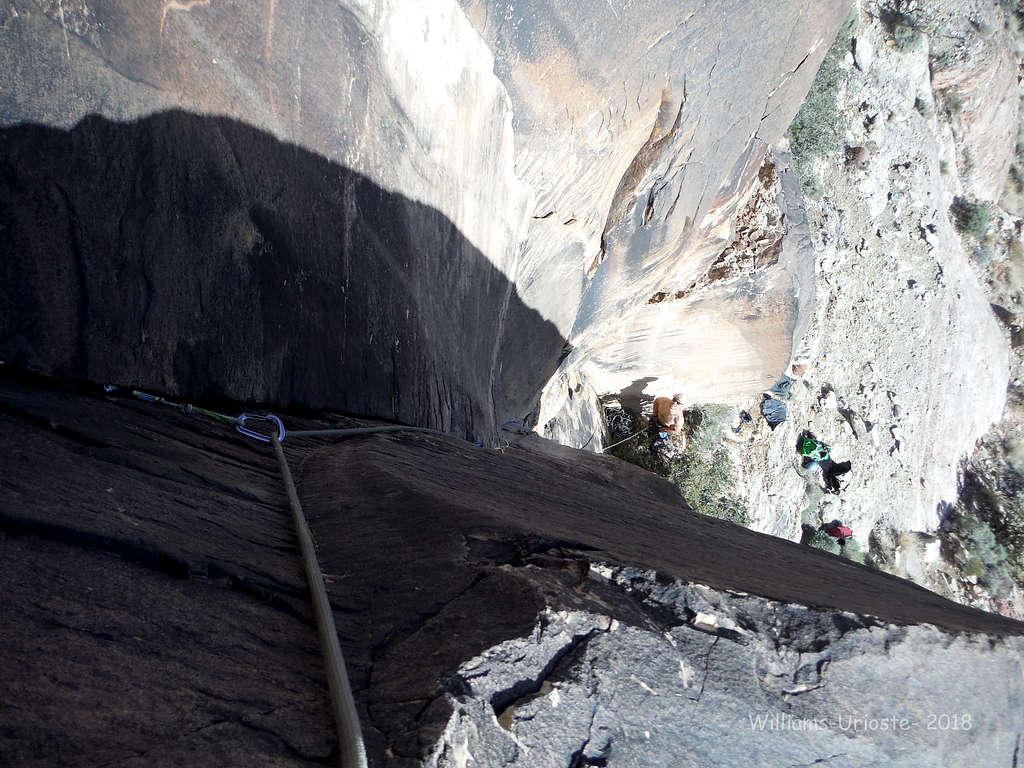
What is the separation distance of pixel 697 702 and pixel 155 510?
1.00m

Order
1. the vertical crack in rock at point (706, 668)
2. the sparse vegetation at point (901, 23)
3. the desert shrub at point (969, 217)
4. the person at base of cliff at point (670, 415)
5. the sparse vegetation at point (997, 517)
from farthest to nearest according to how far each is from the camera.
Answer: the desert shrub at point (969, 217) < the sparse vegetation at point (997, 517) < the sparse vegetation at point (901, 23) < the person at base of cliff at point (670, 415) < the vertical crack in rock at point (706, 668)

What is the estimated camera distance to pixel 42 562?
0.99 meters

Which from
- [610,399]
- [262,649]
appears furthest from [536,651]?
[610,399]

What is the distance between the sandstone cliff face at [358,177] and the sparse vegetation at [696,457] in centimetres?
300

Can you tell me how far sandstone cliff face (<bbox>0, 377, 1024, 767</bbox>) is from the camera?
879 mm

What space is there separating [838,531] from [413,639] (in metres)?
8.63

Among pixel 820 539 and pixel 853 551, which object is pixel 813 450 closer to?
pixel 820 539

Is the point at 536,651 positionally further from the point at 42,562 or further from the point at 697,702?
the point at 42,562

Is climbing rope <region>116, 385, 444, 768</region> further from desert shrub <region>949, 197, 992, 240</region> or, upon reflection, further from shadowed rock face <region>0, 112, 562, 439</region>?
desert shrub <region>949, 197, 992, 240</region>

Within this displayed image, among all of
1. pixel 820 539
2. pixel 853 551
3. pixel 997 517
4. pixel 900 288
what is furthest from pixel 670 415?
pixel 997 517

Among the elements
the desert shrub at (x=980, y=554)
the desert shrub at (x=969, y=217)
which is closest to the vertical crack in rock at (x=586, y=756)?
the desert shrub at (x=980, y=554)

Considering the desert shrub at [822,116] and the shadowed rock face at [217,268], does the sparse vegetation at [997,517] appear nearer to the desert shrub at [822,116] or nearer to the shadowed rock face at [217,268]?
the desert shrub at [822,116]

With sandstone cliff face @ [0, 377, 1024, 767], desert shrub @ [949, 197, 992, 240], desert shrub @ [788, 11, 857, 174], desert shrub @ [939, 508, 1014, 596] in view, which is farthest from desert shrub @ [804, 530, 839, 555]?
sandstone cliff face @ [0, 377, 1024, 767]

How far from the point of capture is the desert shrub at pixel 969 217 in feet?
34.7
